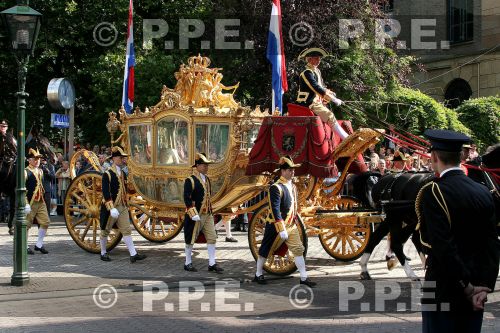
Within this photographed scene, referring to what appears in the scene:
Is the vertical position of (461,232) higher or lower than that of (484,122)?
lower

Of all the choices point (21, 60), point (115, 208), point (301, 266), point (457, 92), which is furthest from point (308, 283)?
point (457, 92)

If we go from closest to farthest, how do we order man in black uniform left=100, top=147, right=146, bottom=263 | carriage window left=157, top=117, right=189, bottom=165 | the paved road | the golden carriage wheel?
1. the paved road
2. the golden carriage wheel
3. man in black uniform left=100, top=147, right=146, bottom=263
4. carriage window left=157, top=117, right=189, bottom=165

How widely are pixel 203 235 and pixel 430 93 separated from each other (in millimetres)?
21027

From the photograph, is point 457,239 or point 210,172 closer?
point 457,239

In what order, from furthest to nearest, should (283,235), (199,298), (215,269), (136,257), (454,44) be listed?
1. (454,44)
2. (136,257)
3. (215,269)
4. (283,235)
5. (199,298)

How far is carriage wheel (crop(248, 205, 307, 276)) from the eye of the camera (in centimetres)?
1058

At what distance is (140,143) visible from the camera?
43.6 feet

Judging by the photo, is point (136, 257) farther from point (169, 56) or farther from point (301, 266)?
point (169, 56)

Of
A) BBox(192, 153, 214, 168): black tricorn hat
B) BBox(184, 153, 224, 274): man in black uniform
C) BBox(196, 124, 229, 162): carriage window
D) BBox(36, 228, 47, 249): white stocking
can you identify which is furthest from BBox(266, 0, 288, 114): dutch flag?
BBox(36, 228, 47, 249): white stocking

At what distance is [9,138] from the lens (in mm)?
15883

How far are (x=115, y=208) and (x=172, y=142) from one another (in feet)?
4.88

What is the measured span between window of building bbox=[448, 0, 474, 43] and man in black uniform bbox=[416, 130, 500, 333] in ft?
83.5

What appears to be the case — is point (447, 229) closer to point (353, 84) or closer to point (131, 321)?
point (131, 321)

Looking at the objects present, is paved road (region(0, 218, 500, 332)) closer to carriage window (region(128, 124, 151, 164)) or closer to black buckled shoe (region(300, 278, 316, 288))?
black buckled shoe (region(300, 278, 316, 288))
